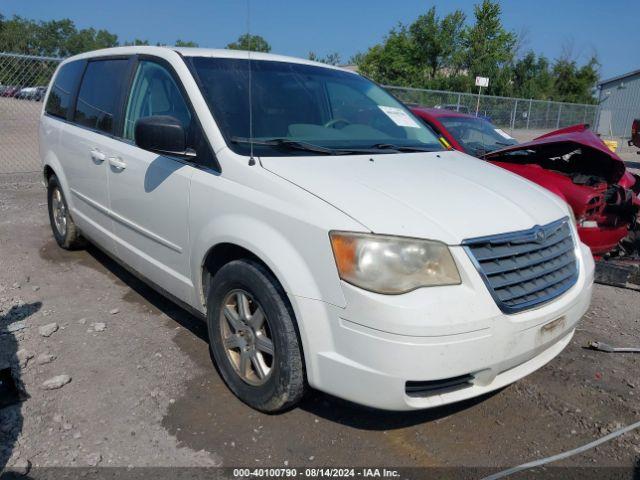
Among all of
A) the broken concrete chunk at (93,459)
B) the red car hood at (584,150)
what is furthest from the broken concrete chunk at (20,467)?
the red car hood at (584,150)

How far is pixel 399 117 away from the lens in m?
3.89

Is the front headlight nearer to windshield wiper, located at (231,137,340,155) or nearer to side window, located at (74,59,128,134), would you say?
windshield wiper, located at (231,137,340,155)

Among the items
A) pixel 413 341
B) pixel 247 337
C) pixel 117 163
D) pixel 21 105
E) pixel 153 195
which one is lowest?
pixel 247 337

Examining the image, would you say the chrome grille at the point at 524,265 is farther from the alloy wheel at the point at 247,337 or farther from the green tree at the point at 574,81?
the green tree at the point at 574,81

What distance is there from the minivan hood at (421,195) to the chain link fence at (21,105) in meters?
8.66

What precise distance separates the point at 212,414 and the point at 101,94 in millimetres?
2721

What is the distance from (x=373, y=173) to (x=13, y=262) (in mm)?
4043

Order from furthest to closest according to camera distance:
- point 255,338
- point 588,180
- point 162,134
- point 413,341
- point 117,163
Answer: point 588,180 → point 117,163 → point 162,134 → point 255,338 → point 413,341

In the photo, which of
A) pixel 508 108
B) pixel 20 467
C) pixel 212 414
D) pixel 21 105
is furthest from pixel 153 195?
pixel 508 108

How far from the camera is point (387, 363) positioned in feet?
7.33

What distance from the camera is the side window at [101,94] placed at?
396 cm

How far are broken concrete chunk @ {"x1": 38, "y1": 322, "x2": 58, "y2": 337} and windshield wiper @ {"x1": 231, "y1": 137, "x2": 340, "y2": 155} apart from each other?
1999 millimetres

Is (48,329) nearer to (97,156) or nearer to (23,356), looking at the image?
(23,356)

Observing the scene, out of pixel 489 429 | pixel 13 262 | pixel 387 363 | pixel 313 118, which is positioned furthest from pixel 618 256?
pixel 13 262
